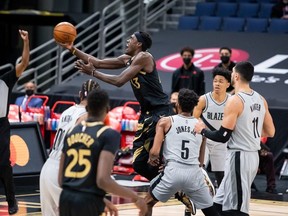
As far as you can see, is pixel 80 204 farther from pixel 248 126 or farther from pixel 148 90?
pixel 148 90

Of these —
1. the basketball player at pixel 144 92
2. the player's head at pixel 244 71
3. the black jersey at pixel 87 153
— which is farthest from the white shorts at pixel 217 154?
the black jersey at pixel 87 153

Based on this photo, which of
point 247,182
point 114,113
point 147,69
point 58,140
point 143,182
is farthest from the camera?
point 114,113

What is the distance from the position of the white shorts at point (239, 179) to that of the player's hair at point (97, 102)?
8.86ft

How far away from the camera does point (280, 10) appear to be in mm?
21359

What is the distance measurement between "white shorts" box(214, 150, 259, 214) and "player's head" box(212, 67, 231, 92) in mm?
2639

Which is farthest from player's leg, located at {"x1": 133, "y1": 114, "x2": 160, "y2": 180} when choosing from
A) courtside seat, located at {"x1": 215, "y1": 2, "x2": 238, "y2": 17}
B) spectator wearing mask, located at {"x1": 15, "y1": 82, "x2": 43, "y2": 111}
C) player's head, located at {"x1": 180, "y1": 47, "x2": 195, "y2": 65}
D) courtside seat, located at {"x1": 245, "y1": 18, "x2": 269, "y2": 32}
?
courtside seat, located at {"x1": 215, "y1": 2, "x2": 238, "y2": 17}

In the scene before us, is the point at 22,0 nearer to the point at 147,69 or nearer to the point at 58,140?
the point at 147,69

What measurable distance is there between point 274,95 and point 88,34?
605cm

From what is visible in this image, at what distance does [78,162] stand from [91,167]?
0.38 ft

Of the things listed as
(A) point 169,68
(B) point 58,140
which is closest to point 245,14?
(A) point 169,68

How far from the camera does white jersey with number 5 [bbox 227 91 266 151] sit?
9.91 m

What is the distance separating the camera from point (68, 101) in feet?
62.3

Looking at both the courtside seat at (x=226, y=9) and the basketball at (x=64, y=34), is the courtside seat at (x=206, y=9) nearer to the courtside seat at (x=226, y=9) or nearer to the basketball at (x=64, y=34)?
the courtside seat at (x=226, y=9)

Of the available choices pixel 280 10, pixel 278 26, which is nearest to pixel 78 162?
pixel 278 26
